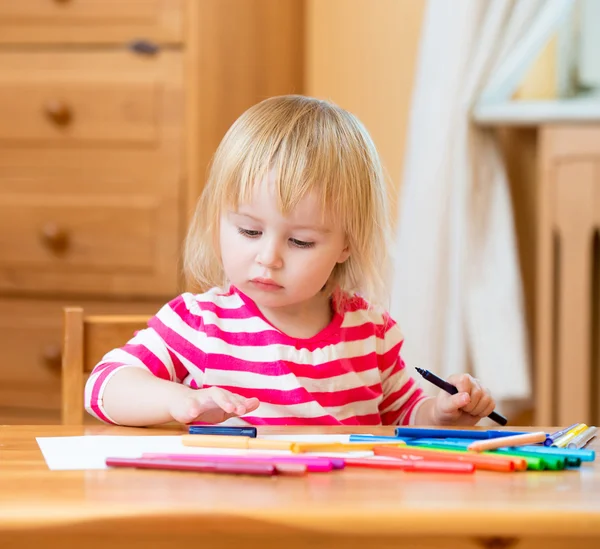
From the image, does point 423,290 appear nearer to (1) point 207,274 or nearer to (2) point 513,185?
(2) point 513,185

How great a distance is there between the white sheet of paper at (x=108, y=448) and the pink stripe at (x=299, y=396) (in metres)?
0.19

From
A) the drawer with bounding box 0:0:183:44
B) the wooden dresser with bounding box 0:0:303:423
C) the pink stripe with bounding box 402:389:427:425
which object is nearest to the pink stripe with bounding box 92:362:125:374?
the pink stripe with bounding box 402:389:427:425

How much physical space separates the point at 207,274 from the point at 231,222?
0.57 ft

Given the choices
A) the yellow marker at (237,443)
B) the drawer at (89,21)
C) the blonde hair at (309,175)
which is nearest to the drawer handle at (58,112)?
the drawer at (89,21)

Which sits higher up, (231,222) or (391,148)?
(391,148)

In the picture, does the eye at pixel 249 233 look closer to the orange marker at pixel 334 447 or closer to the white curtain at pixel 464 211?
the orange marker at pixel 334 447

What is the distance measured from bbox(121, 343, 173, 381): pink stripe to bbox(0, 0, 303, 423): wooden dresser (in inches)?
35.9

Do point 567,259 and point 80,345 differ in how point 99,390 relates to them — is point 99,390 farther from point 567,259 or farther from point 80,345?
point 567,259

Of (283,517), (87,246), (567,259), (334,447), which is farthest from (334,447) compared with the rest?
(567,259)

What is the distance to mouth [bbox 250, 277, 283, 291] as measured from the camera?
96 cm

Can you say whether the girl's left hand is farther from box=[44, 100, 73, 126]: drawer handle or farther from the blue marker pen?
box=[44, 100, 73, 126]: drawer handle

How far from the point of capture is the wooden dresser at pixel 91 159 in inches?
74.8

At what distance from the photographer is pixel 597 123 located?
206 centimetres

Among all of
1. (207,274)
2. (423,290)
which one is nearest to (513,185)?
(423,290)
